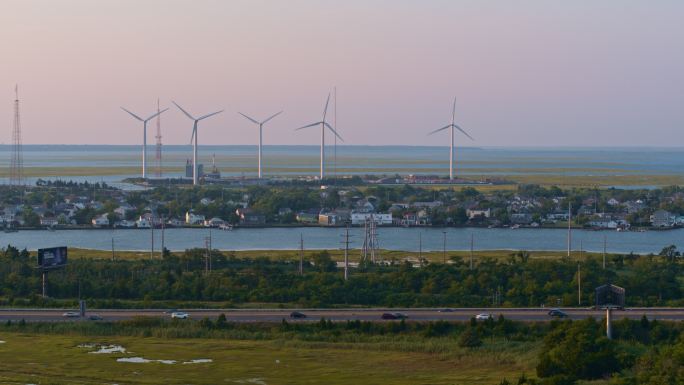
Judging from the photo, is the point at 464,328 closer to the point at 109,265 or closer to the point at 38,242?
the point at 109,265

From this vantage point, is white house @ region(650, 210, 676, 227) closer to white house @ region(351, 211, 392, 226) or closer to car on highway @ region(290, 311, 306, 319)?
white house @ region(351, 211, 392, 226)

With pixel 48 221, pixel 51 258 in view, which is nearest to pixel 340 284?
pixel 51 258

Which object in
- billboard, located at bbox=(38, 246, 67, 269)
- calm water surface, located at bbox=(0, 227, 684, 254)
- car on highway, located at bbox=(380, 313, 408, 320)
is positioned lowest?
calm water surface, located at bbox=(0, 227, 684, 254)

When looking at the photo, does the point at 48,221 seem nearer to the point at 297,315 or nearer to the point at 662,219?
the point at 662,219

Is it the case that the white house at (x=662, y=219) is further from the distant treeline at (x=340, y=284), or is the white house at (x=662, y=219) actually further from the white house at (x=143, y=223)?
the white house at (x=143, y=223)

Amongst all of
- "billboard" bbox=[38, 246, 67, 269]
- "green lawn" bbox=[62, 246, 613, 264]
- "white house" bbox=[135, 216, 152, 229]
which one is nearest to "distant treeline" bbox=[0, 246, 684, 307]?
"billboard" bbox=[38, 246, 67, 269]

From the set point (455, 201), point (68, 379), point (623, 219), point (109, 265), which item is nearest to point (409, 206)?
point (455, 201)
